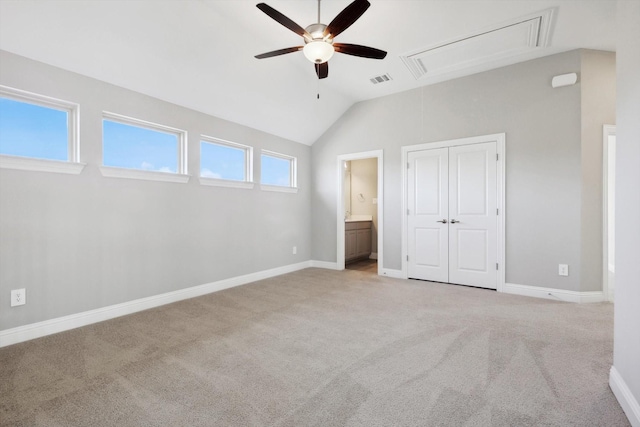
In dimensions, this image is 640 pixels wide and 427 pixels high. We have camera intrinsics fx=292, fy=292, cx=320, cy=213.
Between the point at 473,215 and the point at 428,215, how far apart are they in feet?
2.14

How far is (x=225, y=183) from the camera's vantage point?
4.34 m

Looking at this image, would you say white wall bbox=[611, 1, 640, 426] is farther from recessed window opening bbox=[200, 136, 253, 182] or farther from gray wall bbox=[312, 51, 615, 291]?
recessed window opening bbox=[200, 136, 253, 182]

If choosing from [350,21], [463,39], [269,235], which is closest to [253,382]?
[350,21]

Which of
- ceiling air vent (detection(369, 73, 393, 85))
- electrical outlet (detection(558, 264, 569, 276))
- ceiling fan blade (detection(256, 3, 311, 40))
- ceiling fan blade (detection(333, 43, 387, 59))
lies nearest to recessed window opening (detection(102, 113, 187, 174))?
ceiling fan blade (detection(256, 3, 311, 40))

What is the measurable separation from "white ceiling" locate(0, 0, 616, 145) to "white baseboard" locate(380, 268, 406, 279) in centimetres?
315

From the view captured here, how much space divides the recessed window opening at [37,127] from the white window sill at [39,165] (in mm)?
70

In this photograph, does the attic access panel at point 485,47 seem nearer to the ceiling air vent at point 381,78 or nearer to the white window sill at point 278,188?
the ceiling air vent at point 381,78

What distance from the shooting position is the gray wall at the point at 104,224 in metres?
2.58

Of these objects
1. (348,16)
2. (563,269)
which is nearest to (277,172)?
(348,16)

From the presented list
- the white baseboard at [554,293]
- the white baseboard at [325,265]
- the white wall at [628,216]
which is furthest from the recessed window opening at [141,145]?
the white baseboard at [554,293]

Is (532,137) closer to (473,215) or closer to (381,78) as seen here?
(473,215)

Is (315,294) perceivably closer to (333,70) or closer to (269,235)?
(269,235)

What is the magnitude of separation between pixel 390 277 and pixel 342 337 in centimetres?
260

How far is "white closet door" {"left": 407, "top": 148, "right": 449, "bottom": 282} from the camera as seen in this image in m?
4.60
